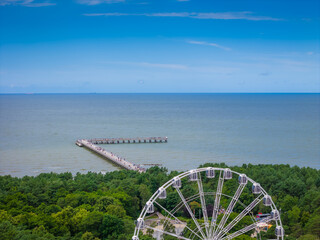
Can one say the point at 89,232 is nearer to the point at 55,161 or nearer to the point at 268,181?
the point at 268,181

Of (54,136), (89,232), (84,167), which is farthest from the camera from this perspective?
(54,136)

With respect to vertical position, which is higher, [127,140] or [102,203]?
[127,140]

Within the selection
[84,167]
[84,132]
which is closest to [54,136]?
[84,132]

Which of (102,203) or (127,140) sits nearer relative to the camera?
(102,203)

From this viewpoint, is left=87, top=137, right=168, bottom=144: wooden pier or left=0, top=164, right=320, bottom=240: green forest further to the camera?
left=87, top=137, right=168, bottom=144: wooden pier

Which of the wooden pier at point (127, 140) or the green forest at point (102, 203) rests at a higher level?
the wooden pier at point (127, 140)

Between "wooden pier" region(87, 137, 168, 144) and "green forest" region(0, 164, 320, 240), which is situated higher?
"wooden pier" region(87, 137, 168, 144)

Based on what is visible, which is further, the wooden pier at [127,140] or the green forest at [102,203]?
the wooden pier at [127,140]

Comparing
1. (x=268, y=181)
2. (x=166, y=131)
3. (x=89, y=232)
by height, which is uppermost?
(x=166, y=131)
